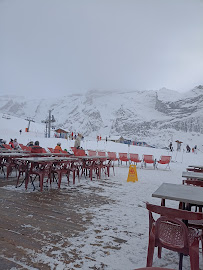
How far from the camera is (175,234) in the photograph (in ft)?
6.66

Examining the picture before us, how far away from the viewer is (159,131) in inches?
5037

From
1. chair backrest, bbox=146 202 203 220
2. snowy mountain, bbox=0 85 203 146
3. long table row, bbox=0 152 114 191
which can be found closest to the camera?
chair backrest, bbox=146 202 203 220

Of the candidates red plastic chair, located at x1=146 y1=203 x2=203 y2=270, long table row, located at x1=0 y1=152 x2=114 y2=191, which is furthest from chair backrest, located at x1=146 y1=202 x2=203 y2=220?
long table row, located at x1=0 y1=152 x2=114 y2=191

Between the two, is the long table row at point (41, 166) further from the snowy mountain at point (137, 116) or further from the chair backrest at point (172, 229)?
the snowy mountain at point (137, 116)

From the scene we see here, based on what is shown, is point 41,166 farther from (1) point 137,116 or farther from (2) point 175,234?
(1) point 137,116

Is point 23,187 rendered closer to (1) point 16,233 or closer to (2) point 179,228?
(1) point 16,233

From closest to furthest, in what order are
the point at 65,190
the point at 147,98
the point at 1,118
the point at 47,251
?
the point at 47,251 → the point at 65,190 → the point at 1,118 → the point at 147,98

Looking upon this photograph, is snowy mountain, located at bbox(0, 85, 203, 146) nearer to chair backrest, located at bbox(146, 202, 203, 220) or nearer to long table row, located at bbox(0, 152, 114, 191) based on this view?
long table row, located at bbox(0, 152, 114, 191)

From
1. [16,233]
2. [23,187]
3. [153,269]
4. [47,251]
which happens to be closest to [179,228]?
[153,269]

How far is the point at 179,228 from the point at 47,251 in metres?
1.54

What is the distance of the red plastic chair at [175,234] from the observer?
6.23 feet

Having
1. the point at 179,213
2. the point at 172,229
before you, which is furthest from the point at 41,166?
the point at 179,213

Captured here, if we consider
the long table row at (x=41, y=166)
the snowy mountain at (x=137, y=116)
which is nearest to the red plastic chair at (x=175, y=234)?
the long table row at (x=41, y=166)

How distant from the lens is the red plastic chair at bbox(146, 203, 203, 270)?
1897mm
